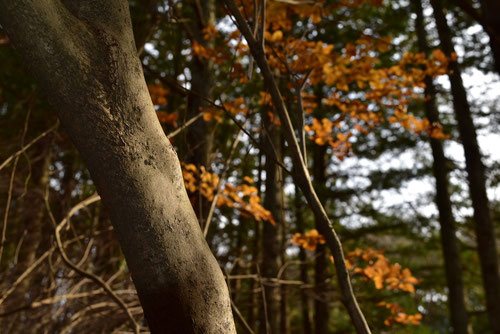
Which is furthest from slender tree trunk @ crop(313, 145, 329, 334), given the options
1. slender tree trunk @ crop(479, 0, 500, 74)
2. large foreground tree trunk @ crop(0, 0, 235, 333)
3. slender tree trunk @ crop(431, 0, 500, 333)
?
large foreground tree trunk @ crop(0, 0, 235, 333)

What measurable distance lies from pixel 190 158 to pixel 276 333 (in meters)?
2.96

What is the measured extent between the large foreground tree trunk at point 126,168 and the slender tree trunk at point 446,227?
687 cm

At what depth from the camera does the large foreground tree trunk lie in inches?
47.8

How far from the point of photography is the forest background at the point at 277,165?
4.23m

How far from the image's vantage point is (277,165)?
344 cm

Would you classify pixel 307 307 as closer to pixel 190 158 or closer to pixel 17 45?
pixel 190 158

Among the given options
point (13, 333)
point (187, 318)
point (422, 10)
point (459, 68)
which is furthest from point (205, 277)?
point (422, 10)

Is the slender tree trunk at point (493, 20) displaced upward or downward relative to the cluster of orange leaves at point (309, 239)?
upward

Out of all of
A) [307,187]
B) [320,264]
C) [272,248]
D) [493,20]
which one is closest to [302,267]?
[320,264]

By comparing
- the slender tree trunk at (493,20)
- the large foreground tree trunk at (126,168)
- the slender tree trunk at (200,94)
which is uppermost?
the slender tree trunk at (200,94)

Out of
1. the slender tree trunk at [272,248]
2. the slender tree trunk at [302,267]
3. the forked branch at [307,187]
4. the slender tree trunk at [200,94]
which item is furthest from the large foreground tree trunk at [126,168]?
the slender tree trunk at [302,267]

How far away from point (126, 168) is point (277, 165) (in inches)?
89.7

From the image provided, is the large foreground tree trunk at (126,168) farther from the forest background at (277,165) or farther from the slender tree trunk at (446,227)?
the slender tree trunk at (446,227)

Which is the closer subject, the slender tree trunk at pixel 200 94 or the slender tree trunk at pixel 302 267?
the slender tree trunk at pixel 200 94
